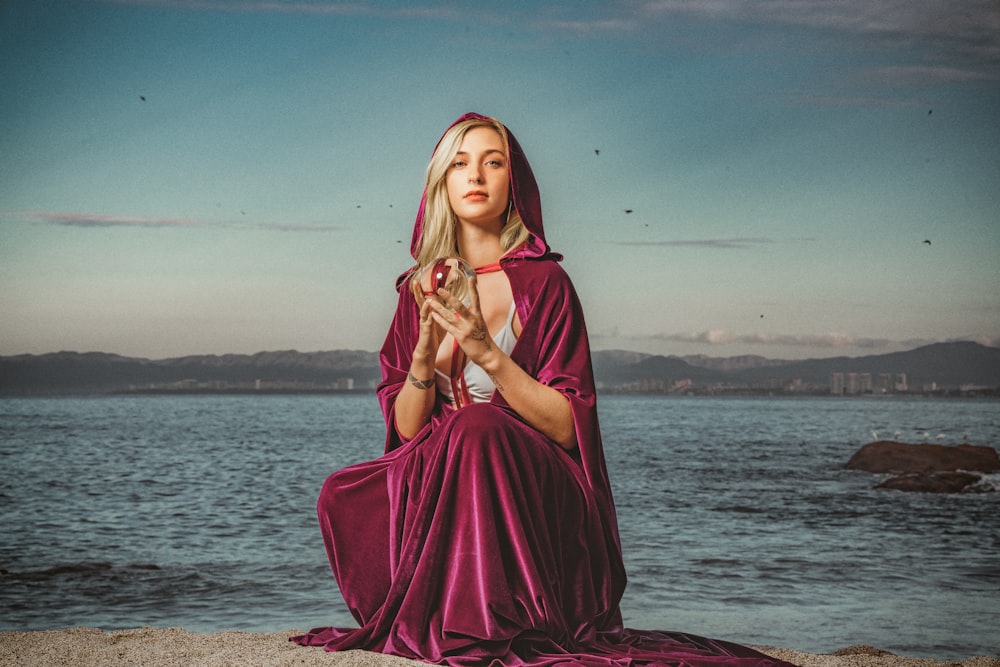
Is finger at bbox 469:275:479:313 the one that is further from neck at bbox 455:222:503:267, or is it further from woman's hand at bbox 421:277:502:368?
neck at bbox 455:222:503:267

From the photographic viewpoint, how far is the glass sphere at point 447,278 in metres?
3.53

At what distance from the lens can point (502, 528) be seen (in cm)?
333

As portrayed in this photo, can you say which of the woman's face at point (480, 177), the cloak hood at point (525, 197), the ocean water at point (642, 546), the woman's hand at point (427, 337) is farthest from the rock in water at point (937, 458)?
the woman's hand at point (427, 337)

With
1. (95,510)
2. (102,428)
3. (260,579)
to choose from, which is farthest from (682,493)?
(102,428)

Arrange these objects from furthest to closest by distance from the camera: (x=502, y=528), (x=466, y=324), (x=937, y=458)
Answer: (x=937, y=458) → (x=466, y=324) → (x=502, y=528)

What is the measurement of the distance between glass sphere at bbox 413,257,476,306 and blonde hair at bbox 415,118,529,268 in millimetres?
391

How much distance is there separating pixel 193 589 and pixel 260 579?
0.66m

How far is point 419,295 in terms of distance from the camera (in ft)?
11.8

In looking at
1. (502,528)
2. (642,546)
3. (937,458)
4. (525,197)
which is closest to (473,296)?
(525,197)

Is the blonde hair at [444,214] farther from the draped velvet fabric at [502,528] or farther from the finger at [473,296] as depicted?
the finger at [473,296]

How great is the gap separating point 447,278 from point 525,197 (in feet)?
2.01

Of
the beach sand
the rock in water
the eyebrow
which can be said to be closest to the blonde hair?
the eyebrow

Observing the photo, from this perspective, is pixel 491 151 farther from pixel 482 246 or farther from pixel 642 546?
pixel 642 546

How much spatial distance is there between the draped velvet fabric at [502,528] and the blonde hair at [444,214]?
77 mm
